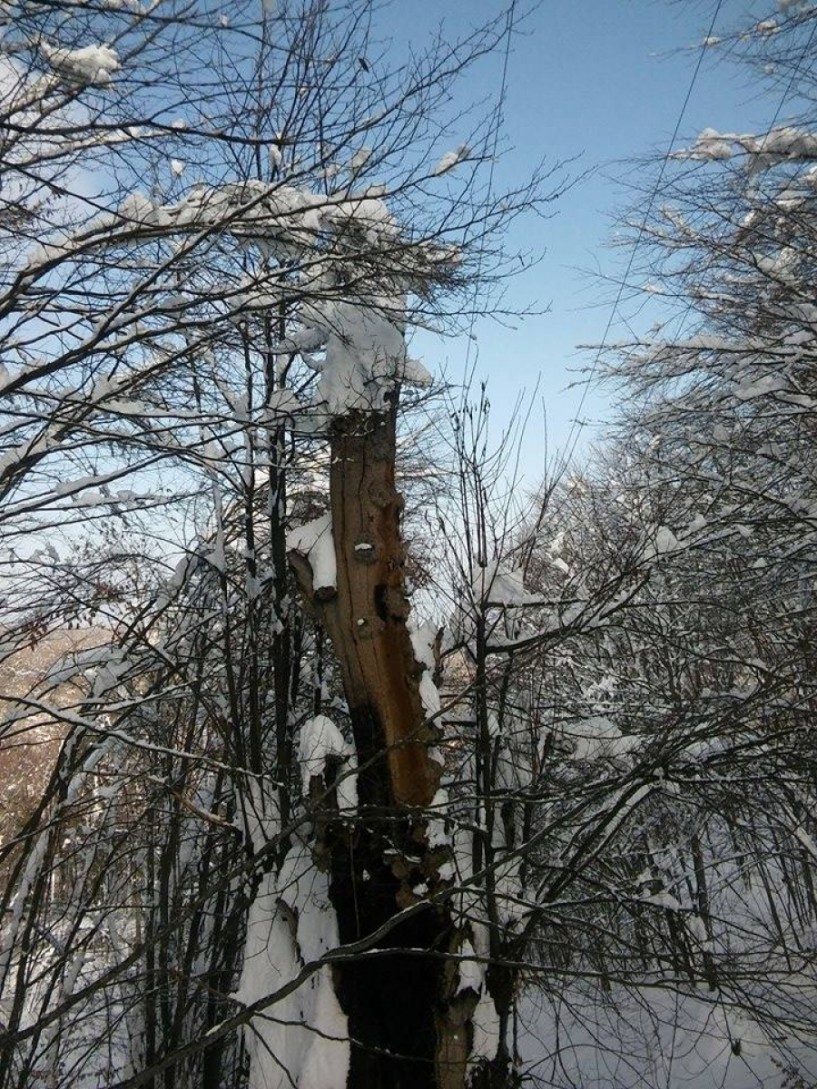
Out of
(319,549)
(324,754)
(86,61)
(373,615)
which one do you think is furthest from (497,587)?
(86,61)

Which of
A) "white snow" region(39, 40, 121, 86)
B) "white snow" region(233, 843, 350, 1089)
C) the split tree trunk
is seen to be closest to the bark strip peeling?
the split tree trunk

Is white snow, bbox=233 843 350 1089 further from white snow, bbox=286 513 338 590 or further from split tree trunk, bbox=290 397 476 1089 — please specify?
white snow, bbox=286 513 338 590

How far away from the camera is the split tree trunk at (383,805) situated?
139 inches

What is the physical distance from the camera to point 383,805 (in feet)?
12.5

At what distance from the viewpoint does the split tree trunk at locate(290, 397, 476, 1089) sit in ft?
11.6

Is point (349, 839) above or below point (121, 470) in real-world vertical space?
below

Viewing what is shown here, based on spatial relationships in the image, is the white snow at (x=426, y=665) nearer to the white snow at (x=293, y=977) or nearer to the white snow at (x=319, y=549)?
the white snow at (x=319, y=549)

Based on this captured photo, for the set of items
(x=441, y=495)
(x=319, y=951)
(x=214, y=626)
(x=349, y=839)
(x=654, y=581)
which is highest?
(x=654, y=581)

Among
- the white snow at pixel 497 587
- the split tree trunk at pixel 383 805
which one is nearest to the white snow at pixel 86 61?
the split tree trunk at pixel 383 805

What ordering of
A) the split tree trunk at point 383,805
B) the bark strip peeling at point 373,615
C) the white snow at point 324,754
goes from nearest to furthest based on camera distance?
the split tree trunk at point 383,805, the white snow at point 324,754, the bark strip peeling at point 373,615

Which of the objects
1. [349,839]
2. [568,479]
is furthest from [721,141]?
[568,479]

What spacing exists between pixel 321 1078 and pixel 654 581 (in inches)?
286

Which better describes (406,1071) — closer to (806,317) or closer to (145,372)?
(145,372)

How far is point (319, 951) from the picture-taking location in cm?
360
